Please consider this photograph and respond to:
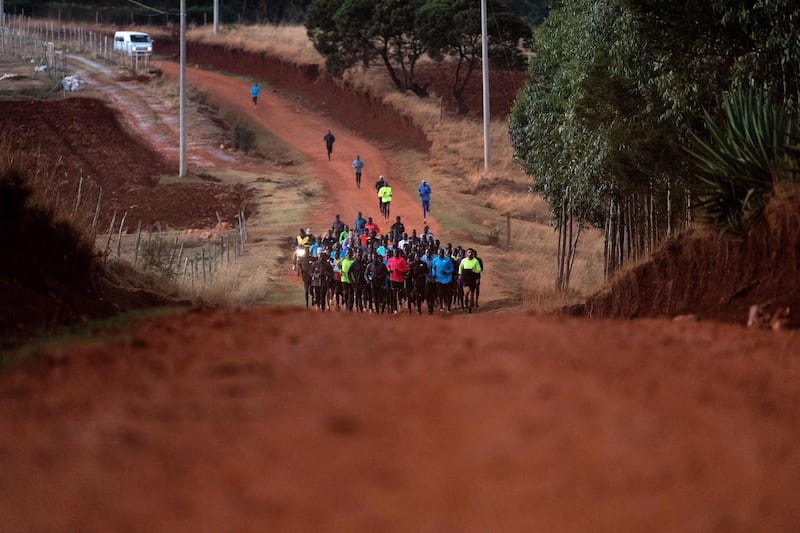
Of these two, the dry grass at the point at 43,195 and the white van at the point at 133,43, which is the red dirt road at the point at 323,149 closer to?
the white van at the point at 133,43

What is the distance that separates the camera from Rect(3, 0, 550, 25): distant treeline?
9006 centimetres

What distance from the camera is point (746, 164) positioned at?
1388 centimetres

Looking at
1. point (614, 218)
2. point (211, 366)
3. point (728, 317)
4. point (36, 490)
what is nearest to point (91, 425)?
point (36, 490)

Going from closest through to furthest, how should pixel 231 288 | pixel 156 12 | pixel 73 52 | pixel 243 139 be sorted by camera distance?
pixel 231 288 < pixel 243 139 < pixel 73 52 < pixel 156 12

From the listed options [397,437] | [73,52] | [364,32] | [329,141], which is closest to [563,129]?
[397,437]

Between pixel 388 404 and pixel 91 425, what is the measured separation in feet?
5.40

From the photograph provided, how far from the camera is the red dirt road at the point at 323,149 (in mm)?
42906

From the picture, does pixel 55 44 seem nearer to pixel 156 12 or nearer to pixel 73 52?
pixel 73 52

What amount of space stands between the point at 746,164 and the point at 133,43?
2621 inches

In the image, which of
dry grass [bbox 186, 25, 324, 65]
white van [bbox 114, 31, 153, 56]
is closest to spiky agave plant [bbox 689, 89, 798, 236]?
dry grass [bbox 186, 25, 324, 65]

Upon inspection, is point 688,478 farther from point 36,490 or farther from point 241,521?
point 36,490

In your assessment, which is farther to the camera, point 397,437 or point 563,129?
point 563,129

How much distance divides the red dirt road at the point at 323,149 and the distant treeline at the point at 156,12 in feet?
53.1

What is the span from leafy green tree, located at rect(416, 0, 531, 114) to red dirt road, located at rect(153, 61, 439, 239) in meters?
6.75
